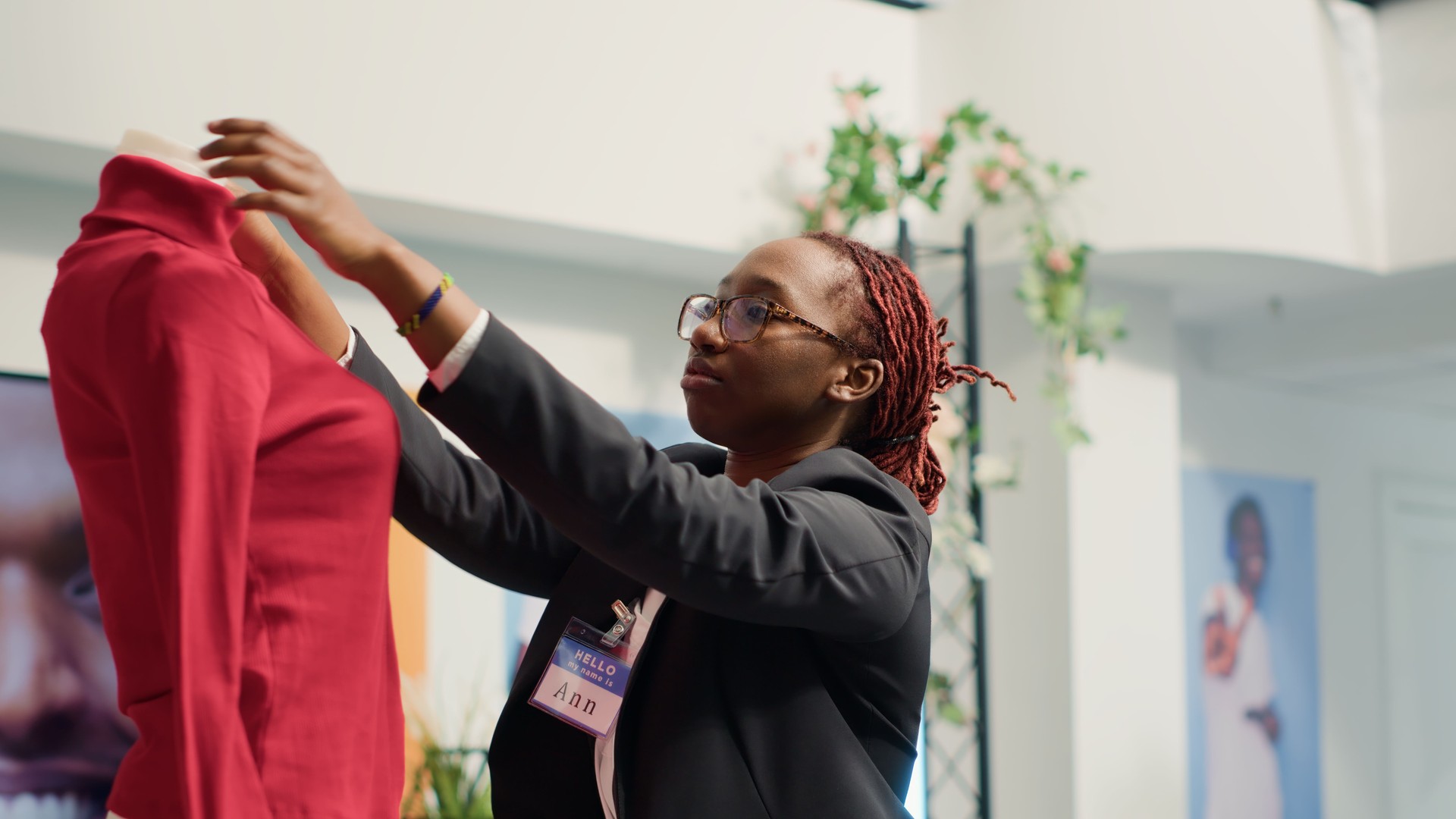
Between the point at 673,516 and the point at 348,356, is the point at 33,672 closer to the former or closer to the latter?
the point at 348,356

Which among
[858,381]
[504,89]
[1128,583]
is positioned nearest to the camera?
[858,381]

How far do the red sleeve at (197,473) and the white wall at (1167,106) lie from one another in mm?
3297

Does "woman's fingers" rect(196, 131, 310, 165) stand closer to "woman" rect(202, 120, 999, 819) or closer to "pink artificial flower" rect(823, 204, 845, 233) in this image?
"woman" rect(202, 120, 999, 819)

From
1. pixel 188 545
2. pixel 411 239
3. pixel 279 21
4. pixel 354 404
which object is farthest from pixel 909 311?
pixel 411 239

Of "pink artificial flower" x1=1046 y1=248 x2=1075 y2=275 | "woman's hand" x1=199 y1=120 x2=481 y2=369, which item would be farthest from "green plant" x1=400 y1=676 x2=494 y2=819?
"woman's hand" x1=199 y1=120 x2=481 y2=369

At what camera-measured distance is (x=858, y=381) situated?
1.48 m

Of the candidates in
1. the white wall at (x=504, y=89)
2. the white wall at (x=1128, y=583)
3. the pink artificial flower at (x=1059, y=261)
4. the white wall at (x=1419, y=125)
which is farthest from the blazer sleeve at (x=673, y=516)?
the white wall at (x=1419, y=125)

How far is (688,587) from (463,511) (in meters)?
0.38

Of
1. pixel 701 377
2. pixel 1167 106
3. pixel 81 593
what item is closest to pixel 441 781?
pixel 81 593

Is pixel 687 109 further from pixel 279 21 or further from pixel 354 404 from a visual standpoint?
pixel 354 404

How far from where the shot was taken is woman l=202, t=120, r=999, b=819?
103cm

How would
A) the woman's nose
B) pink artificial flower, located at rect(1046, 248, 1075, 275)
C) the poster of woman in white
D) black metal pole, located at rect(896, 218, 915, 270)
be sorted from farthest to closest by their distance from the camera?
1. the poster of woman in white
2. pink artificial flower, located at rect(1046, 248, 1075, 275)
3. black metal pole, located at rect(896, 218, 915, 270)
4. the woman's nose

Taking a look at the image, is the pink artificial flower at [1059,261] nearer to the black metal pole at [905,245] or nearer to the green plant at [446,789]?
the black metal pole at [905,245]

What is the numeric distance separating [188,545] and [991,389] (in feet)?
11.8
